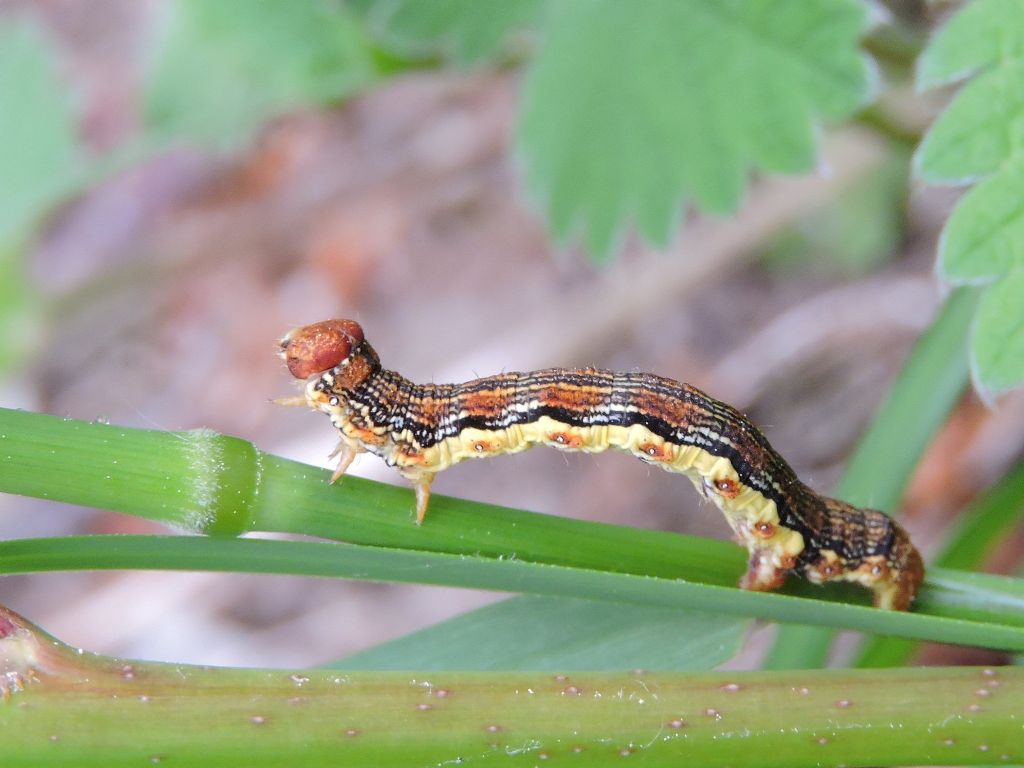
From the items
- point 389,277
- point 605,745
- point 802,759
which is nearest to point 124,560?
point 605,745

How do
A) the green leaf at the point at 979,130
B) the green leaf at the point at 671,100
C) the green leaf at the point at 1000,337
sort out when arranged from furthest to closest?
the green leaf at the point at 671,100 < the green leaf at the point at 979,130 < the green leaf at the point at 1000,337

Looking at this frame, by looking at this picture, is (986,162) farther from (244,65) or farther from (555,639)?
(244,65)

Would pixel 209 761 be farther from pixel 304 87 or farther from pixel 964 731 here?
pixel 304 87

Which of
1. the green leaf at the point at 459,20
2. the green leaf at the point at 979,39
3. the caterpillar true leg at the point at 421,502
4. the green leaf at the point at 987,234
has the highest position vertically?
the green leaf at the point at 459,20

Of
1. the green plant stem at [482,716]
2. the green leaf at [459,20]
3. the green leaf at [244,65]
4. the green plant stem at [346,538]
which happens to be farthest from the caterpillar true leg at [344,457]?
the green leaf at [244,65]

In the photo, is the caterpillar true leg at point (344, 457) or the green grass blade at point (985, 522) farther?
the green grass blade at point (985, 522)

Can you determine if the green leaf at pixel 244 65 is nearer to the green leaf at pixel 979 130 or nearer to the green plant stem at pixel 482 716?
the green leaf at pixel 979 130

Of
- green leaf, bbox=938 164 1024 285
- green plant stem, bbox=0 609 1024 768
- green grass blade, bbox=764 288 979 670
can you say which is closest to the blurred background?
green grass blade, bbox=764 288 979 670

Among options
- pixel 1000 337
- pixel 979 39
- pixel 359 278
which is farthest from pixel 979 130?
pixel 359 278
